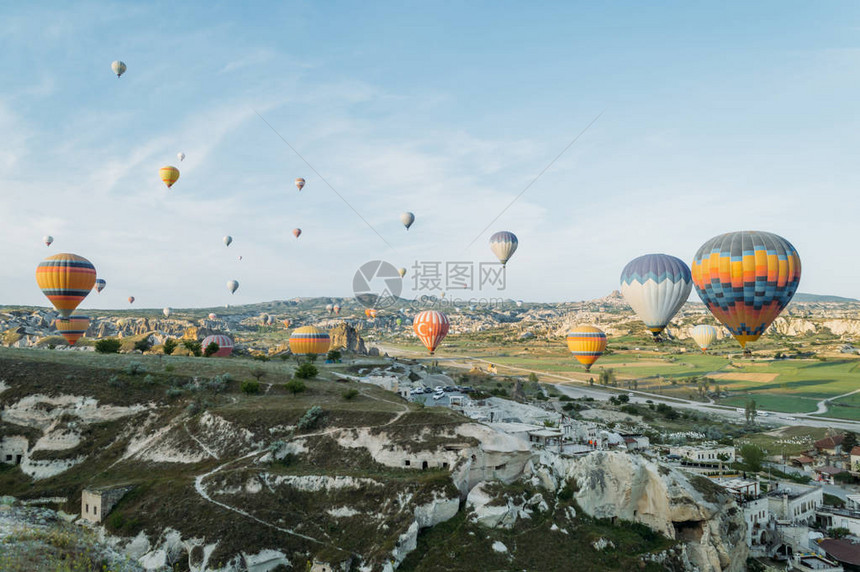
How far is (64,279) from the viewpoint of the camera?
53.0 m

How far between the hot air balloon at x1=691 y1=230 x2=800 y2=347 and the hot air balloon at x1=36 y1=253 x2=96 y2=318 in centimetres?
5925

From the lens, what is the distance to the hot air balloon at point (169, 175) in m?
59.4

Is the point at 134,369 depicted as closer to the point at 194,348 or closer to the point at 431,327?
the point at 194,348

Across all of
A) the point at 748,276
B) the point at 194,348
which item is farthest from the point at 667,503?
the point at 194,348

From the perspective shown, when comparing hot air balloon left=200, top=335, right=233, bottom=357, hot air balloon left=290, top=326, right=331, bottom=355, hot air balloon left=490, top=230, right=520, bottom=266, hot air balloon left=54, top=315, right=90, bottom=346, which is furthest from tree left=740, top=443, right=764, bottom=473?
hot air balloon left=54, top=315, right=90, bottom=346

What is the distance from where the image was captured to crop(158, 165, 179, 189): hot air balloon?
59.4 meters

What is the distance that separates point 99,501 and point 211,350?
132 ft

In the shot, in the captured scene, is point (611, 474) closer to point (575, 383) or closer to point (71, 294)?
point (71, 294)

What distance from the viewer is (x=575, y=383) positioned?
124 m

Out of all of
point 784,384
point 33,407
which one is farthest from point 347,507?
point 784,384

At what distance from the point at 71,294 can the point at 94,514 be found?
2832 cm

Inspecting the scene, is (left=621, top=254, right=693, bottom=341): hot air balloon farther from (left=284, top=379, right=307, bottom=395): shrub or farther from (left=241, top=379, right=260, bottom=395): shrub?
(left=241, top=379, right=260, bottom=395): shrub

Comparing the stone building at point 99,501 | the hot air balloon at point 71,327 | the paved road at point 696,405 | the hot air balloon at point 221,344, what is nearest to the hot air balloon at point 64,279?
the hot air balloon at point 71,327

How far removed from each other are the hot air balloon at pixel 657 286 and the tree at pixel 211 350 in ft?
174
